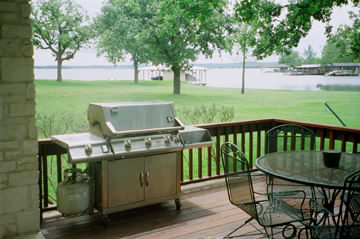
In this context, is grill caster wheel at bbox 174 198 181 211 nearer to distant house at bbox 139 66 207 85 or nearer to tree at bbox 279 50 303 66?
distant house at bbox 139 66 207 85

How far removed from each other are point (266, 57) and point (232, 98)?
1.42 meters

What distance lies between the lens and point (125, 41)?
21.5 ft

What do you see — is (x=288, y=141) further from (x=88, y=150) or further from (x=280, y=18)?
(x=280, y=18)

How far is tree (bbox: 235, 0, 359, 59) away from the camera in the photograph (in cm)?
666

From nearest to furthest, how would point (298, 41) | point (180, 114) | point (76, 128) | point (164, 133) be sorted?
point (164, 133) → point (76, 128) → point (298, 41) → point (180, 114)

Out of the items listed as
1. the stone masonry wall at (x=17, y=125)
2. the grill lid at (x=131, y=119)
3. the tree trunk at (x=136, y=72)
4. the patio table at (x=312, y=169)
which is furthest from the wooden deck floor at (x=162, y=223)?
the tree trunk at (x=136, y=72)

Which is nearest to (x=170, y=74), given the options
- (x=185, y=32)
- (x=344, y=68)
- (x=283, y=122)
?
(x=185, y=32)

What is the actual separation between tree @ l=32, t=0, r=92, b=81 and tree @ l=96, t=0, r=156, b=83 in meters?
0.32

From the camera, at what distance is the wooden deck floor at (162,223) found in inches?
127

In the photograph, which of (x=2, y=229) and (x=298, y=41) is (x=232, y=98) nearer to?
(x=298, y=41)

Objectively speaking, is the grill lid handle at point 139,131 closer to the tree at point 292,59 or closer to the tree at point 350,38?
the tree at point 292,59

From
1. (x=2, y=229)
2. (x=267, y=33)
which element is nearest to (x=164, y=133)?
(x=2, y=229)

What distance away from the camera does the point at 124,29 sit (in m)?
6.46

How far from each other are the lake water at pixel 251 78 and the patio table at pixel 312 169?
4.11 metres
